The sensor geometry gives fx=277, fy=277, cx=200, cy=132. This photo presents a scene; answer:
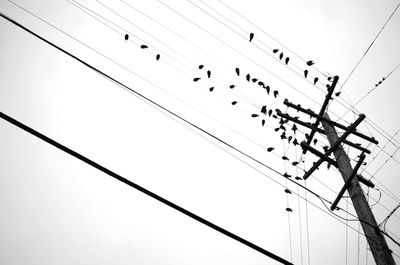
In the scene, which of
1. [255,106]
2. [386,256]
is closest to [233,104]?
[255,106]

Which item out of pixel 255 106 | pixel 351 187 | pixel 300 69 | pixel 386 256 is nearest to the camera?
pixel 386 256

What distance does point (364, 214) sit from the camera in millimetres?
4730

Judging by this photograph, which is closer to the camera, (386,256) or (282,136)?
(386,256)

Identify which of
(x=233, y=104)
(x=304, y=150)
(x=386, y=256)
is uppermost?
(x=233, y=104)

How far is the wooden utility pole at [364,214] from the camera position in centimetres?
434

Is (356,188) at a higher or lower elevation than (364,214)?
higher

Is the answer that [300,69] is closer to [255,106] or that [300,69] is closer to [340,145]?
[255,106]

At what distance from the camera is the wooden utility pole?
4.34 m

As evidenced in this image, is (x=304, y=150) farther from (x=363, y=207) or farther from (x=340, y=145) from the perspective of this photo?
(x=363, y=207)

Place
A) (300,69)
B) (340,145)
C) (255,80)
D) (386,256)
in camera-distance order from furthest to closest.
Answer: (300,69) → (255,80) → (340,145) → (386,256)

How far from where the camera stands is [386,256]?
431 centimetres

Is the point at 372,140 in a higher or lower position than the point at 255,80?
lower

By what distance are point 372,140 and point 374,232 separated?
236 centimetres

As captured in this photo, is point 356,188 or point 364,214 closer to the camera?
point 364,214
